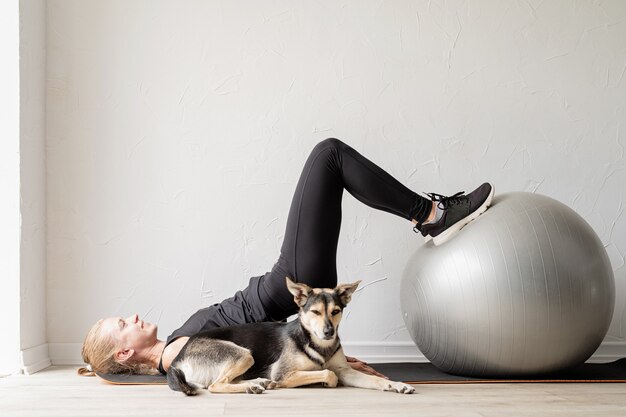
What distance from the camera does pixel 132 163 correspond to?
3348 millimetres

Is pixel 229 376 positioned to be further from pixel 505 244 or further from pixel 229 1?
pixel 229 1

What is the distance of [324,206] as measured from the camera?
261 cm

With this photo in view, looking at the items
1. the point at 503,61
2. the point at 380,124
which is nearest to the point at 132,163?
the point at 380,124

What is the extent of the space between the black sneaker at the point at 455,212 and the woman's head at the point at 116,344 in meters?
1.17

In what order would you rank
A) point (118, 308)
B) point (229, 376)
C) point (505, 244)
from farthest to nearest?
point (118, 308), point (505, 244), point (229, 376)

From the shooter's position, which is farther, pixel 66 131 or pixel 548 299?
pixel 66 131

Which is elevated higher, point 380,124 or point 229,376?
point 380,124

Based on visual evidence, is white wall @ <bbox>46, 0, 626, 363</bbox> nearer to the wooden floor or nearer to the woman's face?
the woman's face

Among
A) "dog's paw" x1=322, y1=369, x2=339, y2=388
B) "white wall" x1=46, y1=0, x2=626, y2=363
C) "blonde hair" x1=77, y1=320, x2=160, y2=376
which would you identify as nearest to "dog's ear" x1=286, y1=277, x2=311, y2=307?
"dog's paw" x1=322, y1=369, x2=339, y2=388

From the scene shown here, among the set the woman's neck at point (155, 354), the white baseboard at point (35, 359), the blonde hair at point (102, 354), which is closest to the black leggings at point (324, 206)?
the woman's neck at point (155, 354)

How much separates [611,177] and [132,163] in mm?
2429

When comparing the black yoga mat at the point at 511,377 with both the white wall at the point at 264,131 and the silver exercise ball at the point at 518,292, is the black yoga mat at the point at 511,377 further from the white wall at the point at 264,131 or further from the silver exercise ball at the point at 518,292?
the white wall at the point at 264,131

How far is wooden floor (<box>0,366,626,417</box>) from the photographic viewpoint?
1.98 m
